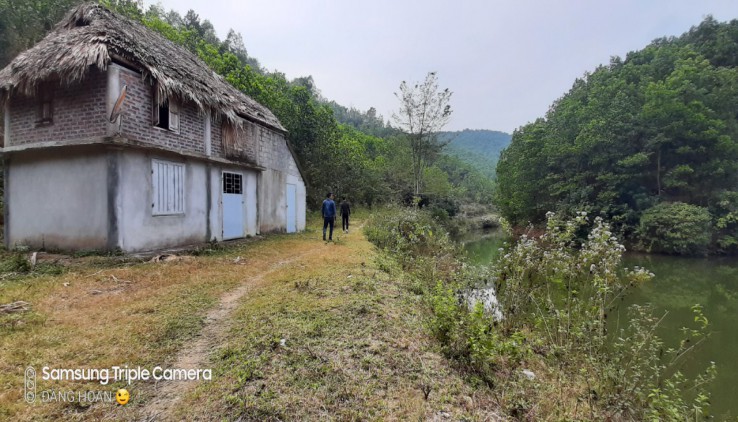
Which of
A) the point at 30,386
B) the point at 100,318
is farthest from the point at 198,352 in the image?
the point at 100,318

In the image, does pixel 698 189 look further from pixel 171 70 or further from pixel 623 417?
pixel 171 70

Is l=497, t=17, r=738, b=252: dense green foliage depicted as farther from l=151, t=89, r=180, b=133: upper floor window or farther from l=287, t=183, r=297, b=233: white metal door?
l=151, t=89, r=180, b=133: upper floor window

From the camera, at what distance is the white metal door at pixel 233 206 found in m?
10.7

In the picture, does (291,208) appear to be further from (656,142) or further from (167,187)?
(656,142)

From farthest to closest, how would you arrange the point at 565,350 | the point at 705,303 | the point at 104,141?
the point at 705,303
the point at 104,141
the point at 565,350

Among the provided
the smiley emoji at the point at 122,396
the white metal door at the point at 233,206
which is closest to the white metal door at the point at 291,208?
the white metal door at the point at 233,206

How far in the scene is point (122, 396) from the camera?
Answer: 273 cm

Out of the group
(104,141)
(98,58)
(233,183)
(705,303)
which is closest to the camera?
(98,58)

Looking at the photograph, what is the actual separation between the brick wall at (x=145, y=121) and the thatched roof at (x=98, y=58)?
33 cm

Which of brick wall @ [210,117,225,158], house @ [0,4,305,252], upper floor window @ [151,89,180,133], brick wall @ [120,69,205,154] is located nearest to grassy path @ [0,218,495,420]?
house @ [0,4,305,252]

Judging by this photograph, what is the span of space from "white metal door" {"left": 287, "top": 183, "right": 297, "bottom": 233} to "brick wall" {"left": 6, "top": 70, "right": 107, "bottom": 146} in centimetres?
774

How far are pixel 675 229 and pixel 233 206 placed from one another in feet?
72.8

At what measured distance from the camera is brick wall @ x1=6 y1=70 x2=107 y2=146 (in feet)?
24.0

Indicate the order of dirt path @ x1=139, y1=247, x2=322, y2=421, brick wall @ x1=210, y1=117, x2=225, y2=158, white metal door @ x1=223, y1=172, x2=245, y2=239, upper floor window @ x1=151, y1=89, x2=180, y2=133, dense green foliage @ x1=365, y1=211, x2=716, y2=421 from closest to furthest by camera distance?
dirt path @ x1=139, y1=247, x2=322, y2=421
dense green foliage @ x1=365, y1=211, x2=716, y2=421
upper floor window @ x1=151, y1=89, x2=180, y2=133
brick wall @ x1=210, y1=117, x2=225, y2=158
white metal door @ x1=223, y1=172, x2=245, y2=239
